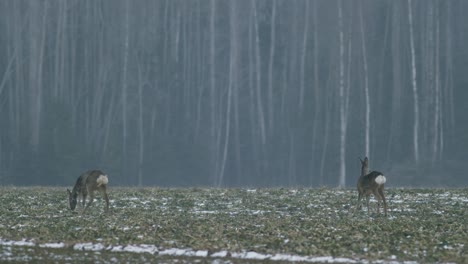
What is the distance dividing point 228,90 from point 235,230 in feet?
160

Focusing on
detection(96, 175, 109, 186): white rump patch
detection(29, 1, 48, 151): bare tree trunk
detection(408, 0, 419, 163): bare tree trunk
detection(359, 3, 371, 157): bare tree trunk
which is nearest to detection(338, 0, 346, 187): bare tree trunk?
detection(359, 3, 371, 157): bare tree trunk

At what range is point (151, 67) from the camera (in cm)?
7094

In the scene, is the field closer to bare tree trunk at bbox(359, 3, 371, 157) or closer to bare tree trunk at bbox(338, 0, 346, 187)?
bare tree trunk at bbox(338, 0, 346, 187)

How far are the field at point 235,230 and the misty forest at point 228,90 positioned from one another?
33182 mm

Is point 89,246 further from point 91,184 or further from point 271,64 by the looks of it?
point 271,64

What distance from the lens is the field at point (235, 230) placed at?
1652 cm

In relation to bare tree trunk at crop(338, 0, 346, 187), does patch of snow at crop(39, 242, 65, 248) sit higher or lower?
lower

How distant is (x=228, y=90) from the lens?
68438 millimetres

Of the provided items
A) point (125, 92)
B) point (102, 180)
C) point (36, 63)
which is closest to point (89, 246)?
point (102, 180)

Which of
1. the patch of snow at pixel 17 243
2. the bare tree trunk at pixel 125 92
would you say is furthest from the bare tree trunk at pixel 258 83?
the patch of snow at pixel 17 243

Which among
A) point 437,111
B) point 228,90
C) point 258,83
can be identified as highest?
point 258,83

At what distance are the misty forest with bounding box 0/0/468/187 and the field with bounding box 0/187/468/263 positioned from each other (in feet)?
109

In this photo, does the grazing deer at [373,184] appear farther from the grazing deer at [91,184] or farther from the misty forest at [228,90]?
the misty forest at [228,90]

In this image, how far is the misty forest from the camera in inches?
2485
